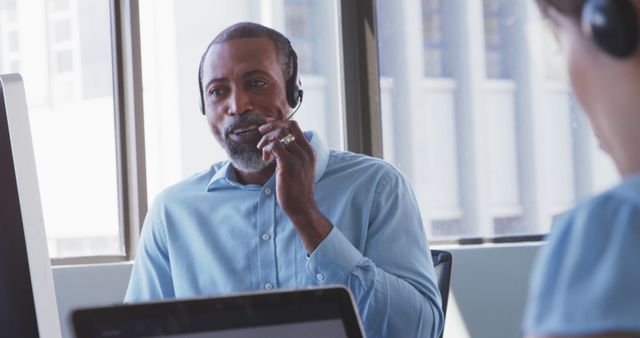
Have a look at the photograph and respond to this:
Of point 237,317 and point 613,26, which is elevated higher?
point 613,26

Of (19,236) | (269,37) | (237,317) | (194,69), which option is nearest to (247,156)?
(269,37)

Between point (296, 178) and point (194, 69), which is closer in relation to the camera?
point (296, 178)

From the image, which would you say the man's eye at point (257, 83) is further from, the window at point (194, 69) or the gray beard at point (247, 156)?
the window at point (194, 69)

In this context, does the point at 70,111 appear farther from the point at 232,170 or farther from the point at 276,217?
the point at 276,217

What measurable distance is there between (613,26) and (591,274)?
0.43 ft

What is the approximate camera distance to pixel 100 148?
3.78 metres

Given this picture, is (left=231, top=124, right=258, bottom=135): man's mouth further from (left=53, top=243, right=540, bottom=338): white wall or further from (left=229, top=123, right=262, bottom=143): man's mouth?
(left=53, top=243, right=540, bottom=338): white wall

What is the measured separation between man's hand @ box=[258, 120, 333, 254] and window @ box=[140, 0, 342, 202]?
2.16 meters

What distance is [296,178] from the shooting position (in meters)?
1.68

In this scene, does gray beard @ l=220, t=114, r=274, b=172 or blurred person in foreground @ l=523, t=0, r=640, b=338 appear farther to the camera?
gray beard @ l=220, t=114, r=274, b=172

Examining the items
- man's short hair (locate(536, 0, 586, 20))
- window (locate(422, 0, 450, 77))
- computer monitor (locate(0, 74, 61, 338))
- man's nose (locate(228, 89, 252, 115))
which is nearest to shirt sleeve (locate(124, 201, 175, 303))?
man's nose (locate(228, 89, 252, 115))

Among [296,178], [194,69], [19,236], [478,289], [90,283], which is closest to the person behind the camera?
[19,236]

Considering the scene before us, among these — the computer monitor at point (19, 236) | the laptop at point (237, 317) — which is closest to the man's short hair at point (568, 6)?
the laptop at point (237, 317)

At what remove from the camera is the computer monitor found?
3.43 feet
